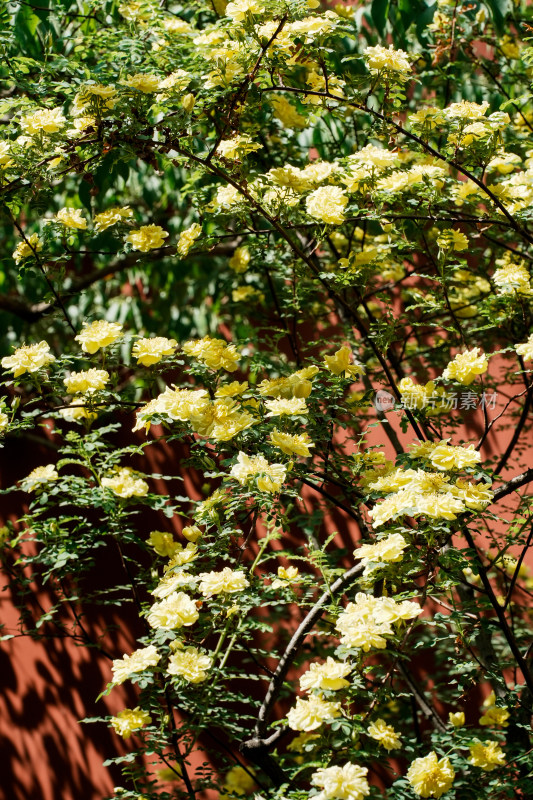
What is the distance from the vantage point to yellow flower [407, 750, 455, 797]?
127cm

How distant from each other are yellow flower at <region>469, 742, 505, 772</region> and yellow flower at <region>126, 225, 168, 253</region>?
1.35m

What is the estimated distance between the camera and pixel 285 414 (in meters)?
1.46

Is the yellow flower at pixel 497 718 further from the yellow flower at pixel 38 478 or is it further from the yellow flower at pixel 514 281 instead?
the yellow flower at pixel 38 478

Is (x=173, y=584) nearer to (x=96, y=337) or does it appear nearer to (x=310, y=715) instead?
(x=310, y=715)

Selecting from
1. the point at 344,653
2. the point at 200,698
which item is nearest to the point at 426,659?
the point at 200,698

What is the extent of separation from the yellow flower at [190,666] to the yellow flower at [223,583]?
0.12 meters

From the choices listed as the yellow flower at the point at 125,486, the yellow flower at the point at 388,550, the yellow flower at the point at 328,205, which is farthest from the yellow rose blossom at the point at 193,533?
the yellow flower at the point at 328,205

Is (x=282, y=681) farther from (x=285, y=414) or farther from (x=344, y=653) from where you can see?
(x=285, y=414)

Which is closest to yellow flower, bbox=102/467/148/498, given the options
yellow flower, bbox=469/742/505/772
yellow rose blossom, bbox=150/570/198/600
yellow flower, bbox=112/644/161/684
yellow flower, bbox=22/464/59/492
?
yellow flower, bbox=22/464/59/492

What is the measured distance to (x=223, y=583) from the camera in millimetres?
1413

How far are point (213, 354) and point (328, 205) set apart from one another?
1.37 feet

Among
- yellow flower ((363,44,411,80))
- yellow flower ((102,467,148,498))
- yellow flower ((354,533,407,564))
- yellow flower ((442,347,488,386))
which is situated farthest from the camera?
yellow flower ((102,467,148,498))

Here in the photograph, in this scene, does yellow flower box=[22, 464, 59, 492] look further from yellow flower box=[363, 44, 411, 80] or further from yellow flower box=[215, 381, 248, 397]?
yellow flower box=[363, 44, 411, 80]

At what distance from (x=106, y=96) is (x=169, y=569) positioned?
3.23 ft
